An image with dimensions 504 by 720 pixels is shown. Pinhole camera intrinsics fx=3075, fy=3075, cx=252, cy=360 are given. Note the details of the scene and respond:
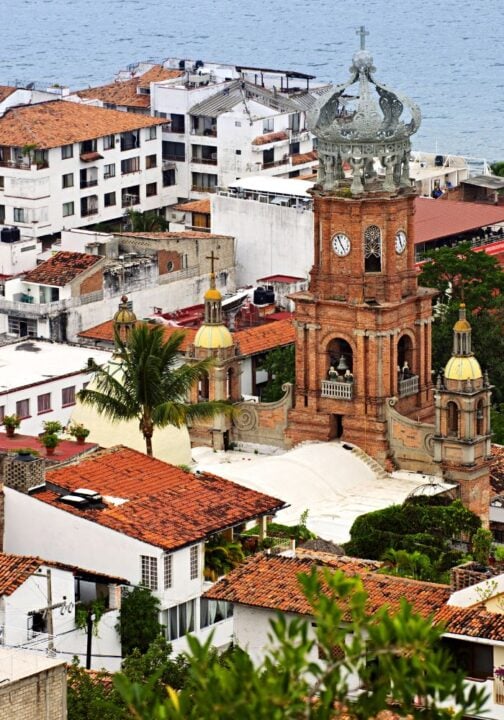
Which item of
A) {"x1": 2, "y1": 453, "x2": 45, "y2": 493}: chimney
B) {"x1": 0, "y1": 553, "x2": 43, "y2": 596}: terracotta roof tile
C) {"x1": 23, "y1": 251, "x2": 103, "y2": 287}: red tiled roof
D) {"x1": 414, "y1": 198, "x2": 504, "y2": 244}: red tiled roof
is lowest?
{"x1": 414, "y1": 198, "x2": 504, "y2": 244}: red tiled roof

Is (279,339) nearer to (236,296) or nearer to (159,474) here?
(236,296)

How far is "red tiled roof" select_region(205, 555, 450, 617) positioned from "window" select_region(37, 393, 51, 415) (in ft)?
117

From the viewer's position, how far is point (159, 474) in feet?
237

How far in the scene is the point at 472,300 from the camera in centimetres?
10912

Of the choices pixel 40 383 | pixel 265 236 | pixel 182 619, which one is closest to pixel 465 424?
pixel 40 383

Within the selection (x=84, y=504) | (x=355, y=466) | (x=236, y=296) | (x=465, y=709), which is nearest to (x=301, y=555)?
(x=84, y=504)

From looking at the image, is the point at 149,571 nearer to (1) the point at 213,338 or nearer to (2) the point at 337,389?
(2) the point at 337,389

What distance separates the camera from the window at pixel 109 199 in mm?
140500

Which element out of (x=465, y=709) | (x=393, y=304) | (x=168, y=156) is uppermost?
(x=465, y=709)

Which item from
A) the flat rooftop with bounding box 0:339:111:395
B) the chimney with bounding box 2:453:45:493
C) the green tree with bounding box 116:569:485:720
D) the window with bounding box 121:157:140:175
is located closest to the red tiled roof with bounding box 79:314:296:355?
the flat rooftop with bounding box 0:339:111:395

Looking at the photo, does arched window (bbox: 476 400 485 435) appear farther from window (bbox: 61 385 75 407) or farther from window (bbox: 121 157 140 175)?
window (bbox: 121 157 140 175)

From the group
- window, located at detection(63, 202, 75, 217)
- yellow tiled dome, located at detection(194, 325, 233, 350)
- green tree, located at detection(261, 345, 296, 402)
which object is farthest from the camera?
window, located at detection(63, 202, 75, 217)

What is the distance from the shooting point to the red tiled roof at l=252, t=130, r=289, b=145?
141m

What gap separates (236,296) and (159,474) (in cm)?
4327
